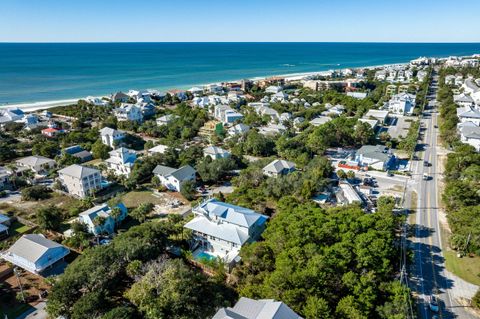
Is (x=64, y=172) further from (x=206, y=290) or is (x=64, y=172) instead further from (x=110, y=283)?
(x=206, y=290)

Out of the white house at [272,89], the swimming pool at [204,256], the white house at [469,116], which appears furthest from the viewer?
the white house at [272,89]

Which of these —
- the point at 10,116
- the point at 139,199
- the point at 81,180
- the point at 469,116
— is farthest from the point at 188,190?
the point at 469,116

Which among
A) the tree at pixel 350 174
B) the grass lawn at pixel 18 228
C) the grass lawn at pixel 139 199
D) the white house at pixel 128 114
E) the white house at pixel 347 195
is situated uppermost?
the white house at pixel 128 114

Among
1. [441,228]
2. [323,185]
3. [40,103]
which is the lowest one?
[441,228]

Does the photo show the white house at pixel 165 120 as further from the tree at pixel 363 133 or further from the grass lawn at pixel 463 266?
the grass lawn at pixel 463 266

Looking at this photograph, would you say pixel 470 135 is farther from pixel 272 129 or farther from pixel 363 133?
→ pixel 272 129

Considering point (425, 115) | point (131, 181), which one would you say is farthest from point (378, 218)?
point (425, 115)

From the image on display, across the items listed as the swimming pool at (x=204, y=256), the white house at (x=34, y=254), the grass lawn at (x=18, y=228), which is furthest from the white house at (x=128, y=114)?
the swimming pool at (x=204, y=256)

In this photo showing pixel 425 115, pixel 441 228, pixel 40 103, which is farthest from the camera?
pixel 40 103
